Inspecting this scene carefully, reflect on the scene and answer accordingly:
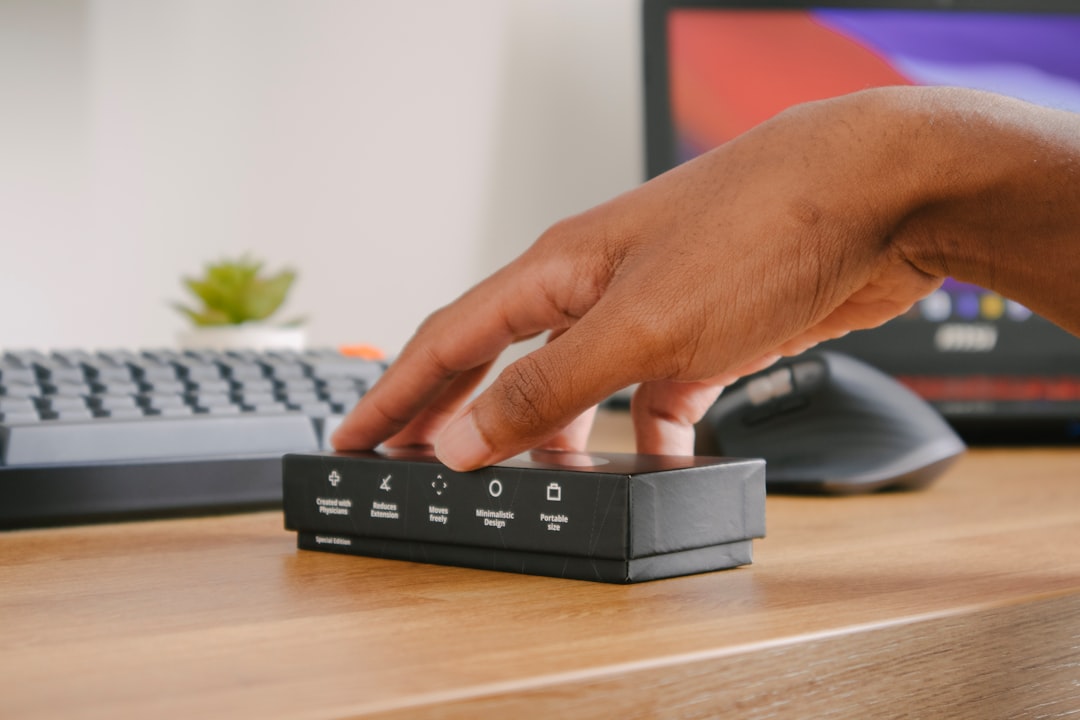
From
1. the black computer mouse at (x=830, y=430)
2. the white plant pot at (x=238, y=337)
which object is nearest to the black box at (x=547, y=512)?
the black computer mouse at (x=830, y=430)

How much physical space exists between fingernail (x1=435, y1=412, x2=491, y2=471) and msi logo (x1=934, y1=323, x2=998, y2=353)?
0.81 metres

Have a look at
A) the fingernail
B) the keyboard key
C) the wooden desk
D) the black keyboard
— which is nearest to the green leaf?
the black keyboard

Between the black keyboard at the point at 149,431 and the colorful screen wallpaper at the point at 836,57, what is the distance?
613mm

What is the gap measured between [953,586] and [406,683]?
0.23m

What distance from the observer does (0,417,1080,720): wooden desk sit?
287mm

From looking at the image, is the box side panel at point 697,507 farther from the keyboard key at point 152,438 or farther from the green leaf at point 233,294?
the green leaf at point 233,294

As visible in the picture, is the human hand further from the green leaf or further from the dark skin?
the green leaf

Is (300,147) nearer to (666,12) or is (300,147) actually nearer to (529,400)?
(666,12)

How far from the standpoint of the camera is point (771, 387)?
31.8 inches

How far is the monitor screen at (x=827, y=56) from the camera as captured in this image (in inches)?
47.3

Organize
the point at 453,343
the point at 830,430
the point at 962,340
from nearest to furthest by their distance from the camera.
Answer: the point at 453,343, the point at 830,430, the point at 962,340

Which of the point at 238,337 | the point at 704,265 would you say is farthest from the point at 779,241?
the point at 238,337

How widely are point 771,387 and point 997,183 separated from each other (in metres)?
0.33

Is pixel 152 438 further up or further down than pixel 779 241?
further down
